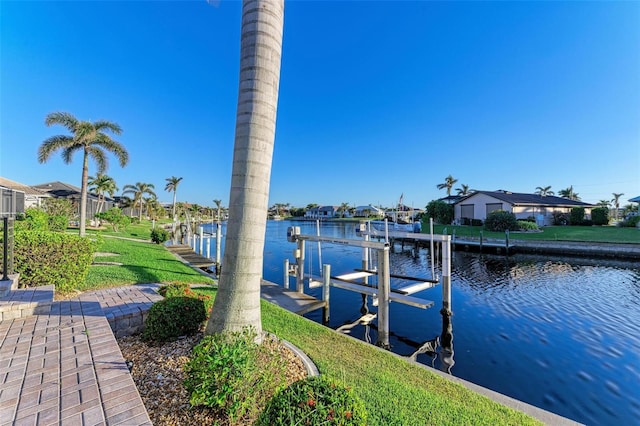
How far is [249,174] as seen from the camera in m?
3.72

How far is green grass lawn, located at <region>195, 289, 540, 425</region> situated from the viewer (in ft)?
Answer: 11.0

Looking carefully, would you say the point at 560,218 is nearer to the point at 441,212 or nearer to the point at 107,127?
the point at 441,212

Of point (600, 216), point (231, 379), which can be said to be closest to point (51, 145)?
point (231, 379)

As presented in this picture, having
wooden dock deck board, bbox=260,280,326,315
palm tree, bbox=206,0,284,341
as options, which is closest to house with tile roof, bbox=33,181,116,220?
wooden dock deck board, bbox=260,280,326,315

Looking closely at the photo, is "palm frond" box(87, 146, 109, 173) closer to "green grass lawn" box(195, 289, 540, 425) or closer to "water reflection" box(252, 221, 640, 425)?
"water reflection" box(252, 221, 640, 425)

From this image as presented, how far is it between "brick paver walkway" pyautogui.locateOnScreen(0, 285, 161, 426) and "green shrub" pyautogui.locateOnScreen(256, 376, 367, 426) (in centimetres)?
126

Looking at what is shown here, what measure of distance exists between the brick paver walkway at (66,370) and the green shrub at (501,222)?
34041 millimetres

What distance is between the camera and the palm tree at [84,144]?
17578mm

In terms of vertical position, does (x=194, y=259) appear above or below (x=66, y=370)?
below

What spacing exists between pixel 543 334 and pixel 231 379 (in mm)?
9808

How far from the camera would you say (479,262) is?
20.7m

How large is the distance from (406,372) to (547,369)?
4.73 m

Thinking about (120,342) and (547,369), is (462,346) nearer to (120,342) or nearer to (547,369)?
(547,369)

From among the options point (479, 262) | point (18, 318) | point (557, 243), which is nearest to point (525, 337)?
point (18, 318)
